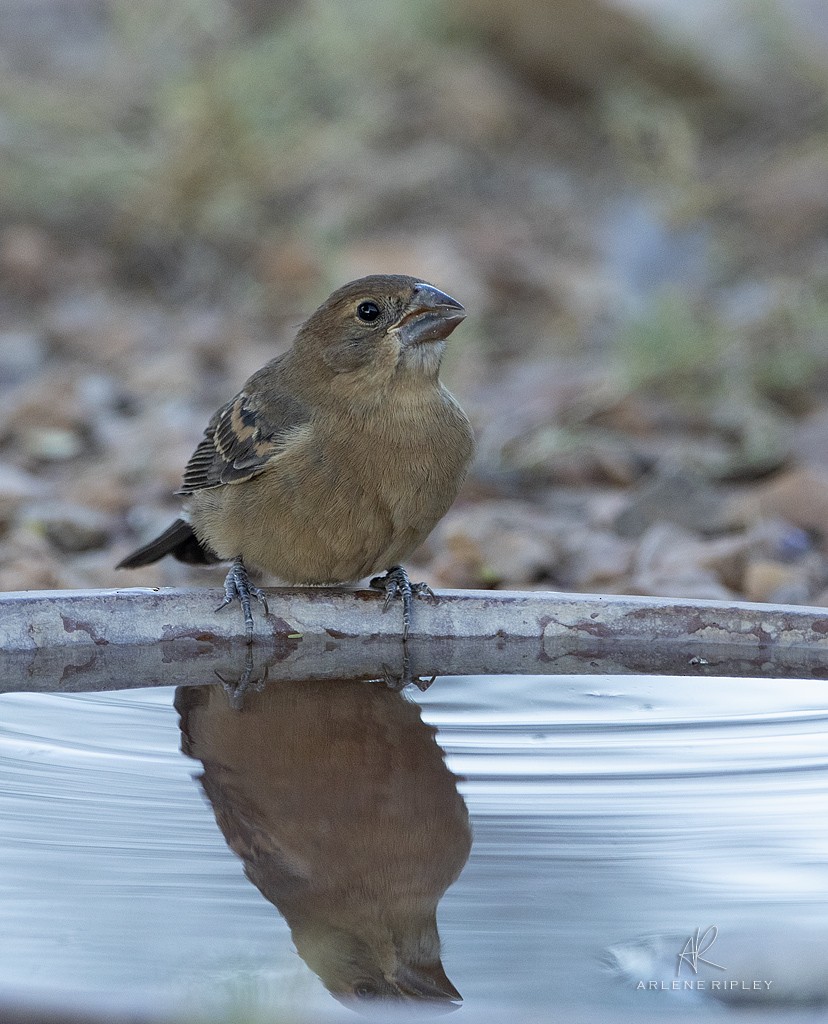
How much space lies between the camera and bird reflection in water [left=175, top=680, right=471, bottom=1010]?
214 cm

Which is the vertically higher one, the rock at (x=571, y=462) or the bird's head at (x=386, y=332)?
the bird's head at (x=386, y=332)

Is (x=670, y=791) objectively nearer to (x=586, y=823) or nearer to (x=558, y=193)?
(x=586, y=823)

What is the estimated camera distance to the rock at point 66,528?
5.43 meters

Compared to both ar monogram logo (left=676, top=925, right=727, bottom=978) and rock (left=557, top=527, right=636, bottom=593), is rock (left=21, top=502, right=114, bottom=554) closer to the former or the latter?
rock (left=557, top=527, right=636, bottom=593)

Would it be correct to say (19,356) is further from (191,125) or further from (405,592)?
(405,592)

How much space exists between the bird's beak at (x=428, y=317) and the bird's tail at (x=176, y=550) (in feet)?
3.02

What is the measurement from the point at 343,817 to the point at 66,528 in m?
3.01

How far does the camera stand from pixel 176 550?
477 centimetres

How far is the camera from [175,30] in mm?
10945

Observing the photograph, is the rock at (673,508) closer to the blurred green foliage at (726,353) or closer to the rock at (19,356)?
the blurred green foliage at (726,353)

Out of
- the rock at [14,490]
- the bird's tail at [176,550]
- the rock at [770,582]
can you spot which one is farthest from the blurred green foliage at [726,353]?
the bird's tail at [176,550]

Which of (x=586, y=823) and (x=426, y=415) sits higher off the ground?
(x=426, y=415)

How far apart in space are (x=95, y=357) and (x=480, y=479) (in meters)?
2.89

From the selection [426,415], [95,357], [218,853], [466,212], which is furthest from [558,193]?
[218,853]
